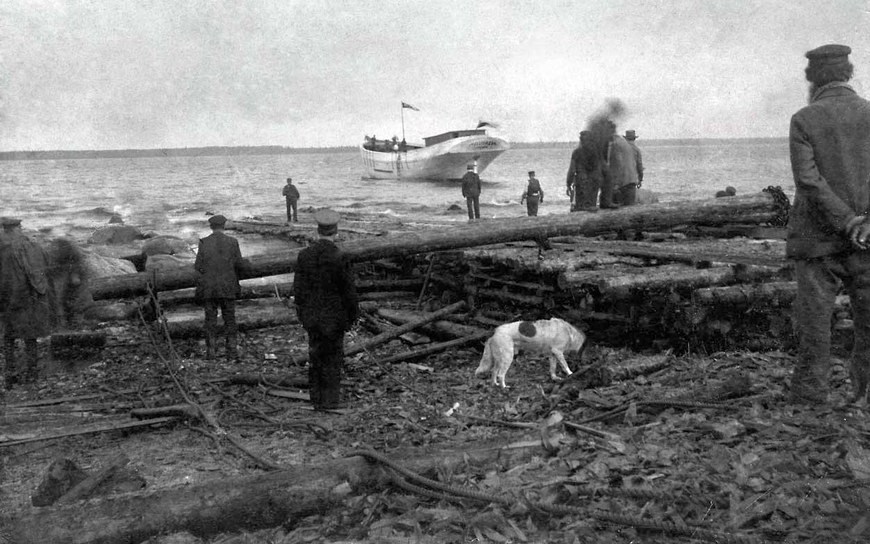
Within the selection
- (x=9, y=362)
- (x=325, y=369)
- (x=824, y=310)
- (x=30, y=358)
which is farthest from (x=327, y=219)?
(x=9, y=362)

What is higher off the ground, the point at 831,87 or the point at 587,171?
the point at 831,87

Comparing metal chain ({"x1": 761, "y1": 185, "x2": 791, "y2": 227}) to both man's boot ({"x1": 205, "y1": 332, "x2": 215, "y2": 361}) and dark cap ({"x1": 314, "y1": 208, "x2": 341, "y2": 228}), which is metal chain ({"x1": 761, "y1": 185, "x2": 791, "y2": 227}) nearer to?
dark cap ({"x1": 314, "y1": 208, "x2": 341, "y2": 228})

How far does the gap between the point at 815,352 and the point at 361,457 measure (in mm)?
3033

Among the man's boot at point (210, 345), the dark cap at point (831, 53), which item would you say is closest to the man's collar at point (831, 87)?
the dark cap at point (831, 53)

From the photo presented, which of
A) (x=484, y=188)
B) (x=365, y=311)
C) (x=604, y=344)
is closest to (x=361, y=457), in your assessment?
(x=604, y=344)

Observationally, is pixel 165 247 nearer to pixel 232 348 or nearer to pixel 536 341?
pixel 232 348

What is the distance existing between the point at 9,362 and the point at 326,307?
4.66m

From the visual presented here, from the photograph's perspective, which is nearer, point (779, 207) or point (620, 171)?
point (779, 207)

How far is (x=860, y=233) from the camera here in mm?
4082

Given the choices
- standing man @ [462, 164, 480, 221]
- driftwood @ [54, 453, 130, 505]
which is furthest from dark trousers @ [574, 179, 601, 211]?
standing man @ [462, 164, 480, 221]

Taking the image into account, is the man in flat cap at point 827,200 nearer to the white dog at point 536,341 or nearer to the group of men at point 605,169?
the white dog at point 536,341

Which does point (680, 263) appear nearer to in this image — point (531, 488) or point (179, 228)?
point (531, 488)

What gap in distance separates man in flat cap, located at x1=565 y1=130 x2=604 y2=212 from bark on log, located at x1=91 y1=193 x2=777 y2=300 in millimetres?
2193

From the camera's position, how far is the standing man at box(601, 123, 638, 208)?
1155 cm
